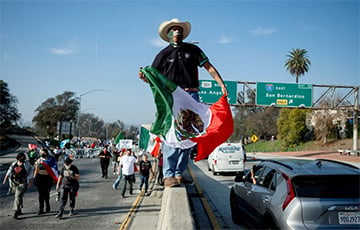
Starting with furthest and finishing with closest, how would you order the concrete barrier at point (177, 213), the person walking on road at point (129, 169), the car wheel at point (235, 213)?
1. the person walking on road at point (129, 169)
2. the car wheel at point (235, 213)
3. the concrete barrier at point (177, 213)

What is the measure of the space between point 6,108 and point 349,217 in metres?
63.8

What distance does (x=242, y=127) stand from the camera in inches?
3509

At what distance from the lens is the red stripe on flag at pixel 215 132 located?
4691 mm

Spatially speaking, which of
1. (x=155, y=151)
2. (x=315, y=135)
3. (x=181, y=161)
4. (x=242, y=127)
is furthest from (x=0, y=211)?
(x=242, y=127)

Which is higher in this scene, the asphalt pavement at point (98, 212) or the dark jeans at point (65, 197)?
the dark jeans at point (65, 197)

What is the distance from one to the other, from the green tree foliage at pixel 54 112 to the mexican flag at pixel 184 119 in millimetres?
90138

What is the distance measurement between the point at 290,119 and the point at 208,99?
38.2m

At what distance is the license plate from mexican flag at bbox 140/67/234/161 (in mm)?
1904

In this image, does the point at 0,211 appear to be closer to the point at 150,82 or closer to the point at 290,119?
the point at 150,82

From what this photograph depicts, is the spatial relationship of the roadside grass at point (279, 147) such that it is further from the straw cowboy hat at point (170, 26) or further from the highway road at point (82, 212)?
the straw cowboy hat at point (170, 26)

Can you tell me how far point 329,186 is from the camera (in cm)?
496

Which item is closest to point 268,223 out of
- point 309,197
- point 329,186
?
point 309,197

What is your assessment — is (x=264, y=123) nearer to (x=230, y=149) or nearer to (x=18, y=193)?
(x=230, y=149)

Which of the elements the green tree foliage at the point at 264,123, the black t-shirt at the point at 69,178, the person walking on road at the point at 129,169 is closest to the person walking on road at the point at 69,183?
the black t-shirt at the point at 69,178
